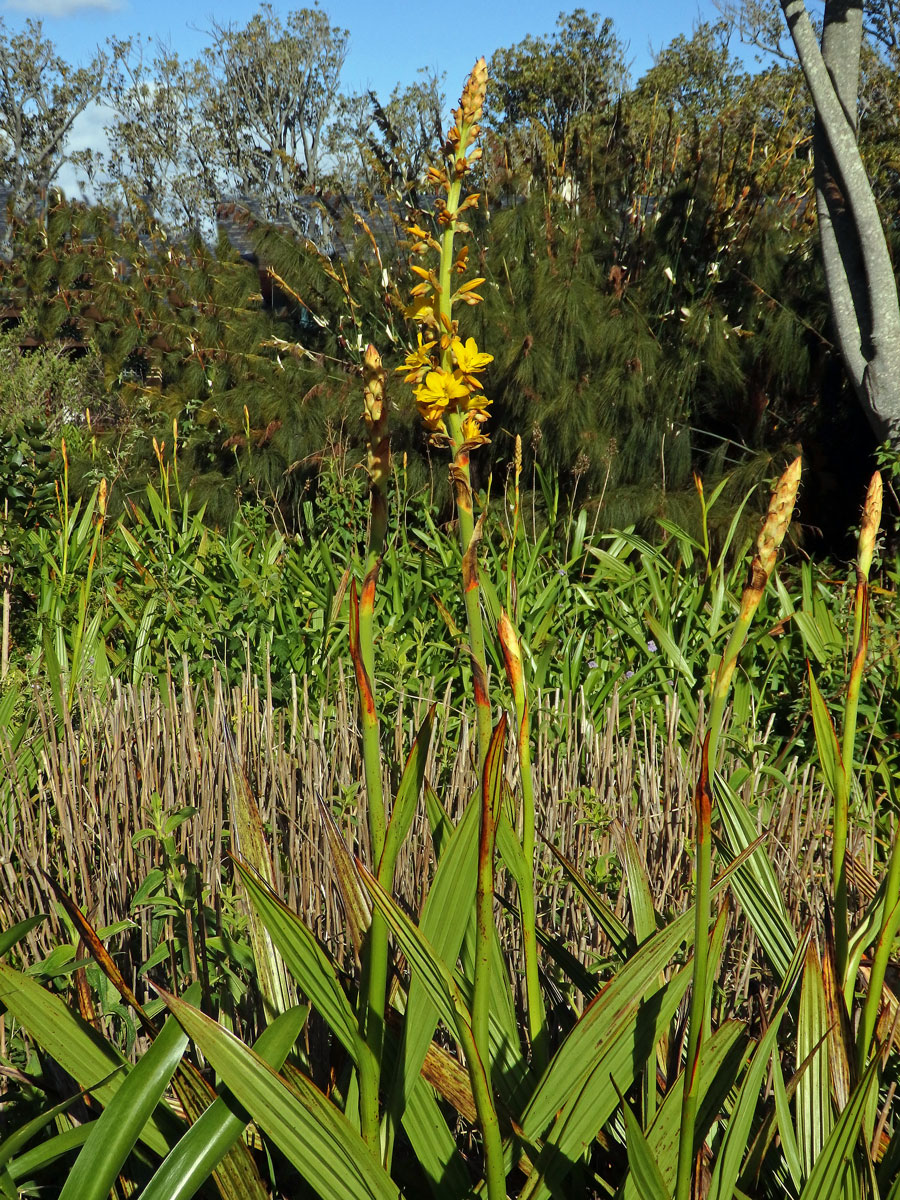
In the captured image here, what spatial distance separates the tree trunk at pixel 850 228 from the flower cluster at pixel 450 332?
11.7 ft

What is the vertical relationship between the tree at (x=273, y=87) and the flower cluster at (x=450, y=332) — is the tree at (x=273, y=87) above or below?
above

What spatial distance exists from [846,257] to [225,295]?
11.4 feet

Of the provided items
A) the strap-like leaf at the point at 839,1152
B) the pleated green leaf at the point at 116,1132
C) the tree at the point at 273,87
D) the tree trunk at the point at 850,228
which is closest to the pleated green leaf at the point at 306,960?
the pleated green leaf at the point at 116,1132

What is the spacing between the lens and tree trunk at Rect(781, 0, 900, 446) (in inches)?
153

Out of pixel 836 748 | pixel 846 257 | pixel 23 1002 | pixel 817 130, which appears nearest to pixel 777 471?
pixel 846 257

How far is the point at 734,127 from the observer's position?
6355 millimetres

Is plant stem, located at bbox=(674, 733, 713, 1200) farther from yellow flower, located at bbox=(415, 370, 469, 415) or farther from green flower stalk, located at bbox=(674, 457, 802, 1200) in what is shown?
yellow flower, located at bbox=(415, 370, 469, 415)

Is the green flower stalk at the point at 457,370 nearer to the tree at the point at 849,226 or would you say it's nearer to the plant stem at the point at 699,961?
the plant stem at the point at 699,961

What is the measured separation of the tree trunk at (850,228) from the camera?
3.90 metres

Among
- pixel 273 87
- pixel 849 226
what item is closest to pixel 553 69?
pixel 273 87

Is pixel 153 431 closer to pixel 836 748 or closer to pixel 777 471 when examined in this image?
pixel 777 471

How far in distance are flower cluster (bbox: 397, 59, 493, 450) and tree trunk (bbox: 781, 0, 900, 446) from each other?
11.7 feet

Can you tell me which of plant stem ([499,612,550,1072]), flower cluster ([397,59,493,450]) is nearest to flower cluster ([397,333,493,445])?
flower cluster ([397,59,493,450])

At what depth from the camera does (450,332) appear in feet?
2.62
